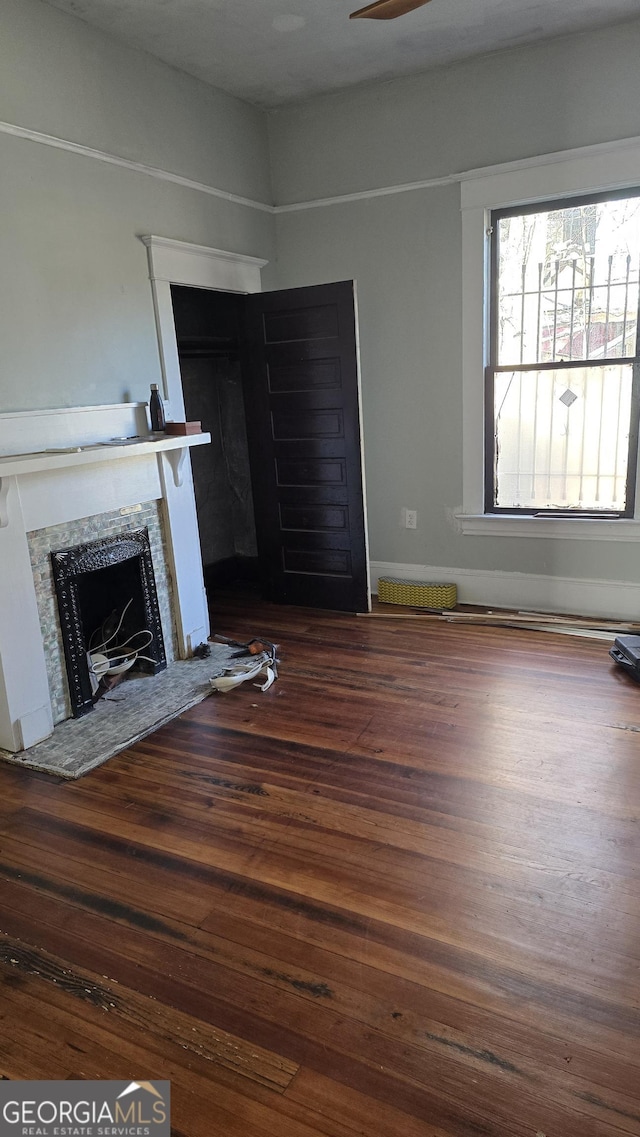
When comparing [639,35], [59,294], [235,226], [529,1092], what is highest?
[639,35]

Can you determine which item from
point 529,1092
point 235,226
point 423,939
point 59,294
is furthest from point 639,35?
point 529,1092

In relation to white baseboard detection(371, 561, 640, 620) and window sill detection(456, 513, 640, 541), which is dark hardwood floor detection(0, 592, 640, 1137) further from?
window sill detection(456, 513, 640, 541)

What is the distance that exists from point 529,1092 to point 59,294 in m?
3.30

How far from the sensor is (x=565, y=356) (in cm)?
405

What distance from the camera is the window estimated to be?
12.6ft

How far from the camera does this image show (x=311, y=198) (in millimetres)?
4570

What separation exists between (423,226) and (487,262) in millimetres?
459

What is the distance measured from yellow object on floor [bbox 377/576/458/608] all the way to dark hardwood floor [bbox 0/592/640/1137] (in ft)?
4.20

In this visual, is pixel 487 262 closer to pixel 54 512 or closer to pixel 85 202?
pixel 85 202

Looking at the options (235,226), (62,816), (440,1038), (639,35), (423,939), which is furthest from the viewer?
(235,226)

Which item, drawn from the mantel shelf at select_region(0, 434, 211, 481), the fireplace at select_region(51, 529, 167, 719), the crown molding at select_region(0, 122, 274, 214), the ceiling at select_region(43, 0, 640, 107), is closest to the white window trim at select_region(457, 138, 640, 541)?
the ceiling at select_region(43, 0, 640, 107)

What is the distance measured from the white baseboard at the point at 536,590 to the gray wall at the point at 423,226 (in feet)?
0.19

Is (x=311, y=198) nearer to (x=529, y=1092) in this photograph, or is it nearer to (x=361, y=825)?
(x=361, y=825)

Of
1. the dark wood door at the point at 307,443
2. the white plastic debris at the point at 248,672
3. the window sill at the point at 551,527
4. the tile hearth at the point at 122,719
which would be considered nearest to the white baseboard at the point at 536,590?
the window sill at the point at 551,527
